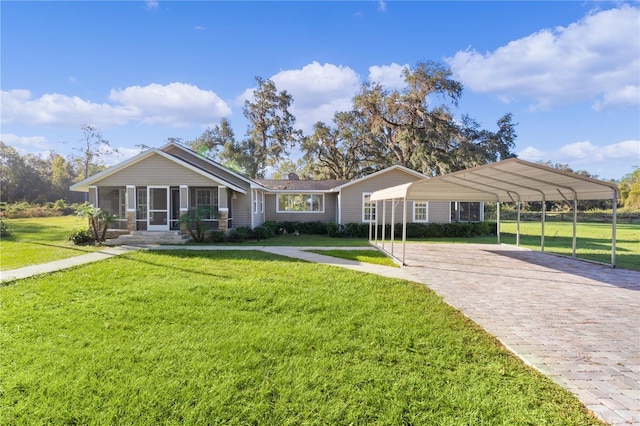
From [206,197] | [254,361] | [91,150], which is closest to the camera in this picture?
[254,361]

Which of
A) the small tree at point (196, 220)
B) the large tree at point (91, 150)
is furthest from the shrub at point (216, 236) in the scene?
the large tree at point (91, 150)

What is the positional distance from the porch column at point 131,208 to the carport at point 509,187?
35.6ft

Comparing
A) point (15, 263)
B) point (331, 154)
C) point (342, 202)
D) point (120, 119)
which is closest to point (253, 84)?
point (331, 154)

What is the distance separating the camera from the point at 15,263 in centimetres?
857

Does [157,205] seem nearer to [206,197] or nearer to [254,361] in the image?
[206,197]

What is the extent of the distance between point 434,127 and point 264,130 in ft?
53.5

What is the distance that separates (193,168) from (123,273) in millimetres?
8125

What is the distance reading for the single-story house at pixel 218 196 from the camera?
49.3 feet

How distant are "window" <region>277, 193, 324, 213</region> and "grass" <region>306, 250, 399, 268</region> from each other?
8.88 meters

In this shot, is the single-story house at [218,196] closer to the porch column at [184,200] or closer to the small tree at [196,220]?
the porch column at [184,200]

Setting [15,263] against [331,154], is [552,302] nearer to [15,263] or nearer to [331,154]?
[15,263]

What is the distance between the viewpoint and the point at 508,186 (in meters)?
12.3

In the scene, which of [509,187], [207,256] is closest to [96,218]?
[207,256]

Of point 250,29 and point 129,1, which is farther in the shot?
point 250,29
